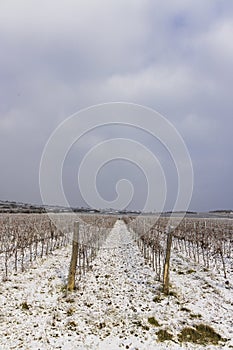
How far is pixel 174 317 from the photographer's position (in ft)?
20.4

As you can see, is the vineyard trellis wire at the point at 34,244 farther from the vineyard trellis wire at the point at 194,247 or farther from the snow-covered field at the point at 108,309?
the vineyard trellis wire at the point at 194,247

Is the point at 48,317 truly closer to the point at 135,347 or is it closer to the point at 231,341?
the point at 135,347

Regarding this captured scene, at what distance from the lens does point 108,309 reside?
21.7 feet

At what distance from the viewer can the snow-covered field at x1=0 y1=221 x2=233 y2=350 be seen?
5.20 metres

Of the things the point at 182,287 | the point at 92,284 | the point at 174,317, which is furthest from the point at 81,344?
the point at 182,287

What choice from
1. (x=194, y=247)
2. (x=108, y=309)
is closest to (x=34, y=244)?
(x=194, y=247)

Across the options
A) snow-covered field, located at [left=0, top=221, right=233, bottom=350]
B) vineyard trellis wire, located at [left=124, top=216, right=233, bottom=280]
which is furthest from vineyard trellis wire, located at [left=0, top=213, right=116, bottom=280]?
vineyard trellis wire, located at [left=124, top=216, right=233, bottom=280]

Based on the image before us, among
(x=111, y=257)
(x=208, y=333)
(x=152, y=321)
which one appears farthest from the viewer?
(x=111, y=257)

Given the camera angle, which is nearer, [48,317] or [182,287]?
[48,317]

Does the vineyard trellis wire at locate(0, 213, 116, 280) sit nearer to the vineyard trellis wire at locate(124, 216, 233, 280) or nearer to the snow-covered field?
the snow-covered field

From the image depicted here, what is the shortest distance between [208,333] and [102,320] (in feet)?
6.99

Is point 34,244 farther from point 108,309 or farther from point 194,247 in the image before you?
point 108,309

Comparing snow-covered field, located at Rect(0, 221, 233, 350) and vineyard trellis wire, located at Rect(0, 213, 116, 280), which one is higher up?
vineyard trellis wire, located at Rect(0, 213, 116, 280)

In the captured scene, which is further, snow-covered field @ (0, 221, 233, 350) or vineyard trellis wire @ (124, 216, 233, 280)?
vineyard trellis wire @ (124, 216, 233, 280)
